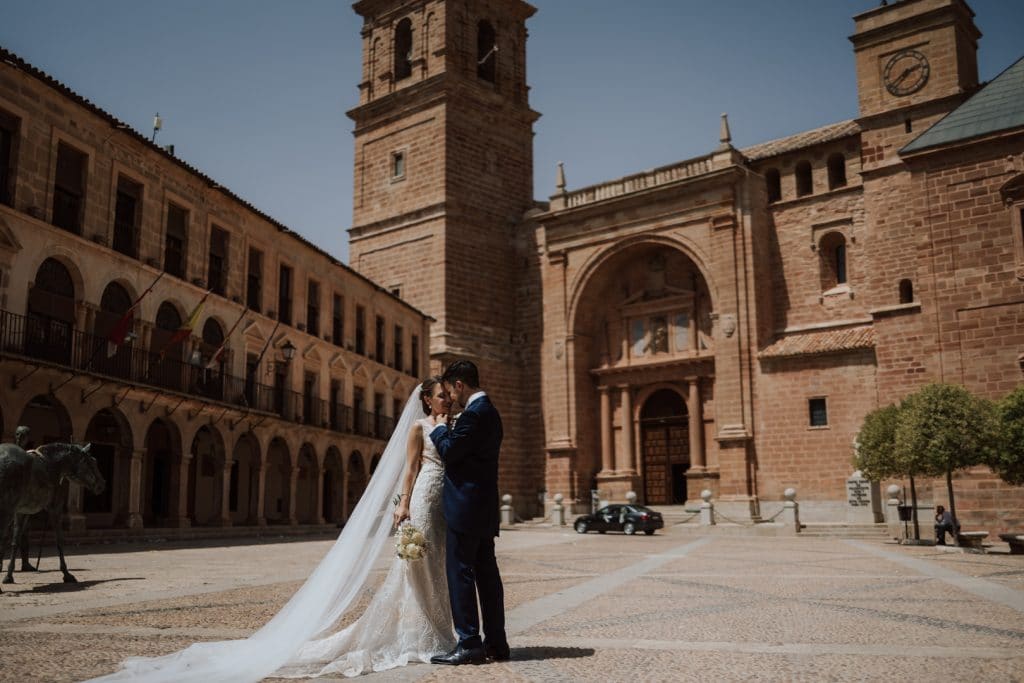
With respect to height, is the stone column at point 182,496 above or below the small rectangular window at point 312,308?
below

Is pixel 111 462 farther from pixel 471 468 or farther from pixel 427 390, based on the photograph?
pixel 471 468

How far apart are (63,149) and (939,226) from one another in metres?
22.1

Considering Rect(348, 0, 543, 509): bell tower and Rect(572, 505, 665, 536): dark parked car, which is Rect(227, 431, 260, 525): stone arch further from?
Rect(348, 0, 543, 509): bell tower

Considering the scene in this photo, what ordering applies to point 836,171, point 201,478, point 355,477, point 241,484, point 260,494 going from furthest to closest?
point 836,171 → point 355,477 → point 241,484 → point 201,478 → point 260,494

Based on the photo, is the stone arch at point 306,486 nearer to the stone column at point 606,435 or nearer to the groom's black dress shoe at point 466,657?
the stone column at point 606,435

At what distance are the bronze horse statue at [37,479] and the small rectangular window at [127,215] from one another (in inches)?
491

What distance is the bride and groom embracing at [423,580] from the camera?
5426 millimetres

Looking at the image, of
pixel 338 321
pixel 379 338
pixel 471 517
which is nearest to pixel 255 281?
pixel 338 321

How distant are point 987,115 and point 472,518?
945 inches

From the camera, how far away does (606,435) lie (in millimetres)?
39906

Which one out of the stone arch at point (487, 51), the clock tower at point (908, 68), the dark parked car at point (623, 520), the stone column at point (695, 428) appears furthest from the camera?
A: the stone arch at point (487, 51)

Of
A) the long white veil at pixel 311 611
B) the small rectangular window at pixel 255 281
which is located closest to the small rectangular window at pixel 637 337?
the small rectangular window at pixel 255 281

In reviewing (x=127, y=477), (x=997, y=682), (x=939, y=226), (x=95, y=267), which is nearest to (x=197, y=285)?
(x=95, y=267)

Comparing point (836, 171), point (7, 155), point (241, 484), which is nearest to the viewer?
point (7, 155)
